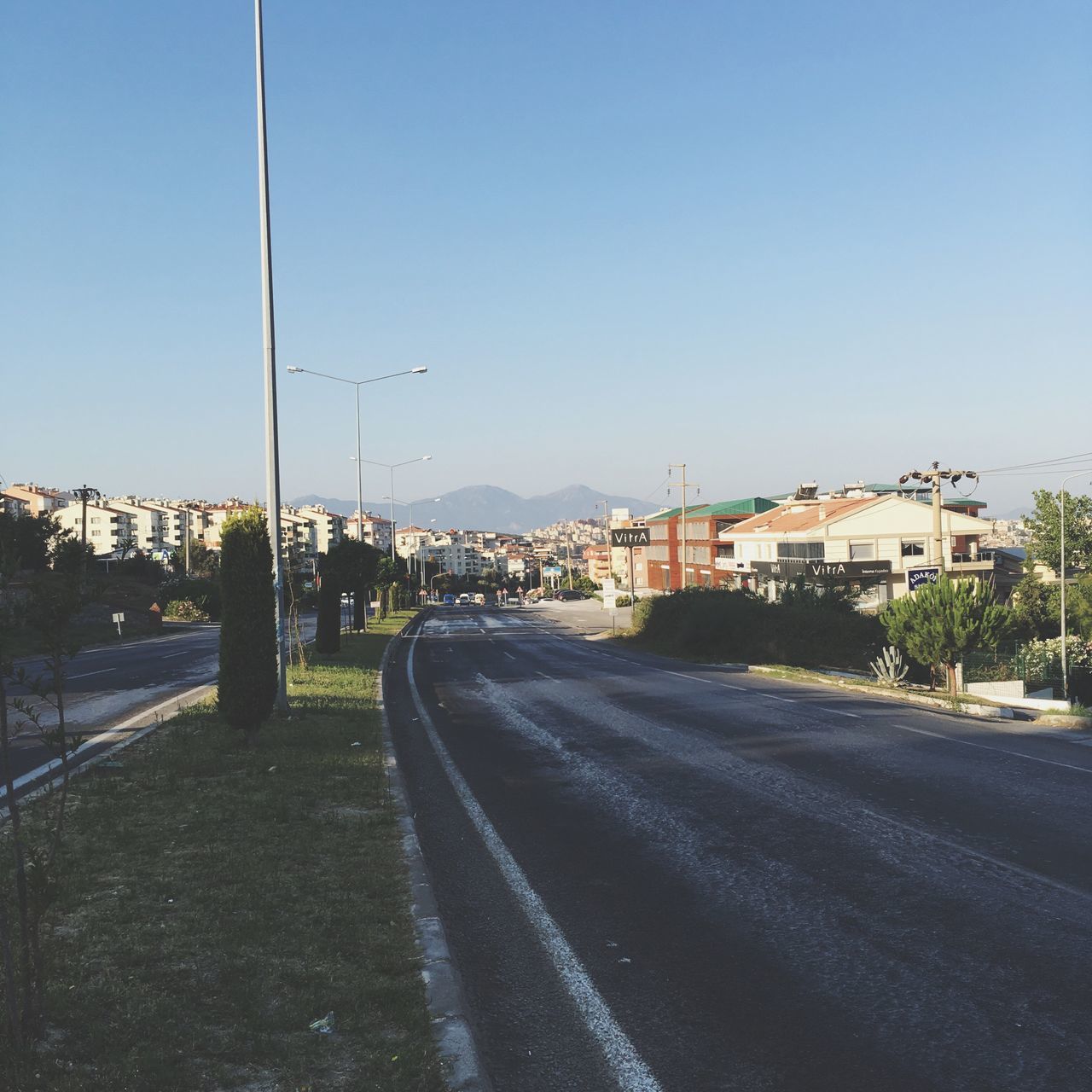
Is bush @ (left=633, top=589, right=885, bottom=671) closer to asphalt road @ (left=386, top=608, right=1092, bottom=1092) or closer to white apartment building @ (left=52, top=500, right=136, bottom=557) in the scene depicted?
asphalt road @ (left=386, top=608, right=1092, bottom=1092)

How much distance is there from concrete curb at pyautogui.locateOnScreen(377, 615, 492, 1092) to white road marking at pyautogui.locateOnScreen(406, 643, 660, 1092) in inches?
26.6

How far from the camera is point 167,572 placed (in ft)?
313

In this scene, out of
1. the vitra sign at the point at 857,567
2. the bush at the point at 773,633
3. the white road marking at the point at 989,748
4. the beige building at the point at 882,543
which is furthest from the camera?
the beige building at the point at 882,543

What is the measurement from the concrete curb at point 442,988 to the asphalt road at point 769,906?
156mm

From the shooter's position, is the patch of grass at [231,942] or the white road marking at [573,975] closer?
the patch of grass at [231,942]

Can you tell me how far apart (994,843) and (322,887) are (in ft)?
19.8

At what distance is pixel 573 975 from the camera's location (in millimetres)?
6164

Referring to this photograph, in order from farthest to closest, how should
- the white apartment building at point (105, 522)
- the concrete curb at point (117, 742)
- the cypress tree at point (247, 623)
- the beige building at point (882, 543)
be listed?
the white apartment building at point (105, 522), the beige building at point (882, 543), the cypress tree at point (247, 623), the concrete curb at point (117, 742)

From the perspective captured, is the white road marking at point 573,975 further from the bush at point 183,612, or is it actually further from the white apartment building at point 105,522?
the white apartment building at point 105,522

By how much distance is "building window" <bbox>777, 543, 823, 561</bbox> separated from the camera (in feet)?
246

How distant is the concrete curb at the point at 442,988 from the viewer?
4.71 m

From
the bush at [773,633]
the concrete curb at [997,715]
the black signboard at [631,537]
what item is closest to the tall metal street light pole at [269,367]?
the concrete curb at [997,715]

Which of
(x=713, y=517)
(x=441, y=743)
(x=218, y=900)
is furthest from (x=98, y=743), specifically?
(x=713, y=517)

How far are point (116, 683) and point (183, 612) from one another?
51.6 m
